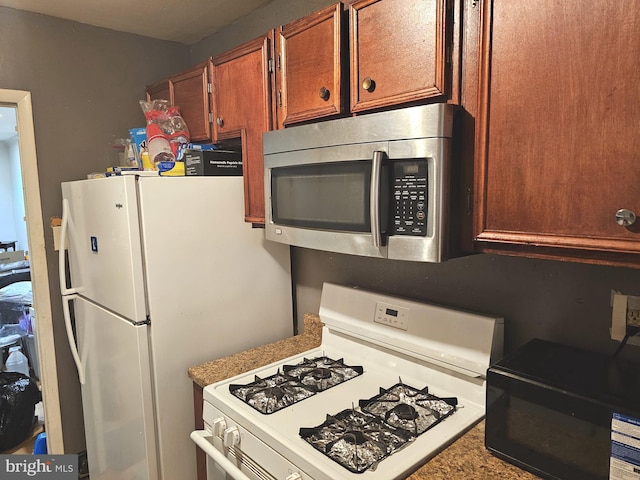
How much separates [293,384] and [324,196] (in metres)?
0.64

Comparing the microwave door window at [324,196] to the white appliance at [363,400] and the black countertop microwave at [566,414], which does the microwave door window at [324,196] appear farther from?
the black countertop microwave at [566,414]

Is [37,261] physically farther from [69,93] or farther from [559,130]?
[559,130]

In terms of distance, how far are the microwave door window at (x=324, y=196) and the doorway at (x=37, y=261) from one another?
1.42 metres

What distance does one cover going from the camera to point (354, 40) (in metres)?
1.27

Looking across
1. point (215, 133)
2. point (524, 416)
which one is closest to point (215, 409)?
point (524, 416)

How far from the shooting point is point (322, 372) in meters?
1.55

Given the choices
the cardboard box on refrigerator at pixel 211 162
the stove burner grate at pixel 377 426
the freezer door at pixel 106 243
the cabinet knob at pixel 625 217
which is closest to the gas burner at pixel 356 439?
the stove burner grate at pixel 377 426

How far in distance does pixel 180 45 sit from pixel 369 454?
247cm

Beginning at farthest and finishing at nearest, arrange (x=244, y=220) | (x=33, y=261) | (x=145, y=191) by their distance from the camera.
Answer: (x=33, y=261) → (x=244, y=220) → (x=145, y=191)

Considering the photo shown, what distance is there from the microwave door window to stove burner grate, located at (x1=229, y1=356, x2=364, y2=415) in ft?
1.76

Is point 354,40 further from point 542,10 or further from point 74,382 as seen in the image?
point 74,382

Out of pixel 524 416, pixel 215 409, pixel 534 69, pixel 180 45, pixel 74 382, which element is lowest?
pixel 74 382

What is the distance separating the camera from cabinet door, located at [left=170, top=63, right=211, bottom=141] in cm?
196

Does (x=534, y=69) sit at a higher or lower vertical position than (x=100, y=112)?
lower
